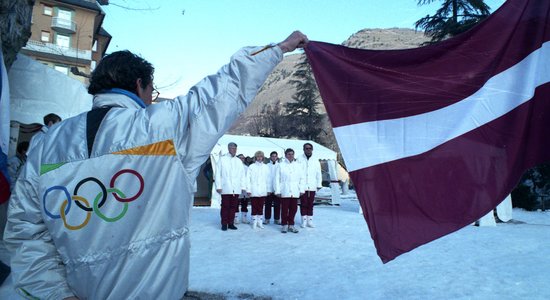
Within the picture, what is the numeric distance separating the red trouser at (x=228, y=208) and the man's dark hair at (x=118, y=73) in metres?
8.52

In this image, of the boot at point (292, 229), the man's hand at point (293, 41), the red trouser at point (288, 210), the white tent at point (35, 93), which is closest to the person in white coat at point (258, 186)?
the red trouser at point (288, 210)

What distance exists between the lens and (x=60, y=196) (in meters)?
1.50

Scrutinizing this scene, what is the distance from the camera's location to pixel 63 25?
43188 millimetres

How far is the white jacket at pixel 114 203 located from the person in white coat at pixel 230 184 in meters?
8.56

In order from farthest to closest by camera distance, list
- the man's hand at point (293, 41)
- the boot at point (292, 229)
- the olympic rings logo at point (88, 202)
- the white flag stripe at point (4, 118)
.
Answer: the boot at point (292, 229), the white flag stripe at point (4, 118), the man's hand at point (293, 41), the olympic rings logo at point (88, 202)

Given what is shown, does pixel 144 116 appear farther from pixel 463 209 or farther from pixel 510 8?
pixel 510 8

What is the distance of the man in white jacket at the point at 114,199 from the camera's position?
4.92ft

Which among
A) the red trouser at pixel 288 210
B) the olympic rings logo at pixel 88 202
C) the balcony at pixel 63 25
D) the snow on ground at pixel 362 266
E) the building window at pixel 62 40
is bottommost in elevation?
the snow on ground at pixel 362 266

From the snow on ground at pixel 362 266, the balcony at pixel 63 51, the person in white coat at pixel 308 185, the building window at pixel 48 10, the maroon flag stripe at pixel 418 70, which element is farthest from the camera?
the building window at pixel 48 10

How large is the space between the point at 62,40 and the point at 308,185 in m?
47.1

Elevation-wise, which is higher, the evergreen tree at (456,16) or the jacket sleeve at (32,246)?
the evergreen tree at (456,16)

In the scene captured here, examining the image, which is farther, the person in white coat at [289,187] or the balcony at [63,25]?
the balcony at [63,25]

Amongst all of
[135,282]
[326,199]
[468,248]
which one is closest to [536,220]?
[468,248]

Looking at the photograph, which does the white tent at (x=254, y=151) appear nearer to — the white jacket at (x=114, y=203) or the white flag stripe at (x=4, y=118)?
the white flag stripe at (x=4, y=118)
